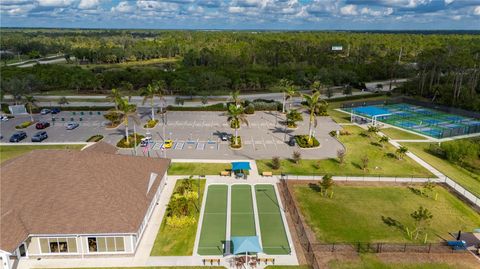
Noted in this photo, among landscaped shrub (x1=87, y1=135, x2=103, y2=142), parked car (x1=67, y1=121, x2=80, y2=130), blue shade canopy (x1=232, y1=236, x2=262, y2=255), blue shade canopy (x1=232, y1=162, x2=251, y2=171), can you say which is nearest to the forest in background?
parked car (x1=67, y1=121, x2=80, y2=130)

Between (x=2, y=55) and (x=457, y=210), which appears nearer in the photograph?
(x=457, y=210)

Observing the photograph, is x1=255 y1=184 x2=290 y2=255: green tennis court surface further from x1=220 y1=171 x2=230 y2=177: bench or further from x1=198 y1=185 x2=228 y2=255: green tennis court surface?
x1=220 y1=171 x2=230 y2=177: bench

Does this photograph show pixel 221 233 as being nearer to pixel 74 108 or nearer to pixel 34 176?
pixel 34 176

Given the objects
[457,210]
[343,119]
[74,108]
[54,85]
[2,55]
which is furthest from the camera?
[2,55]

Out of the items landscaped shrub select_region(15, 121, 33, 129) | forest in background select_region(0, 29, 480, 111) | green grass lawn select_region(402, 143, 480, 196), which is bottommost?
green grass lawn select_region(402, 143, 480, 196)

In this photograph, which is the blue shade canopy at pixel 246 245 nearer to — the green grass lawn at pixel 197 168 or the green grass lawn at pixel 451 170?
the green grass lawn at pixel 197 168

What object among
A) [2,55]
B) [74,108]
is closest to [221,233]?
[74,108]

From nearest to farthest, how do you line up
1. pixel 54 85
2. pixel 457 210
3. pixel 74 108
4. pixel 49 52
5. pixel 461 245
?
pixel 461 245
pixel 457 210
pixel 74 108
pixel 54 85
pixel 49 52
